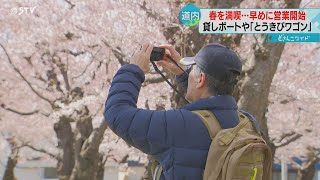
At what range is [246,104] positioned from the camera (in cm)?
662

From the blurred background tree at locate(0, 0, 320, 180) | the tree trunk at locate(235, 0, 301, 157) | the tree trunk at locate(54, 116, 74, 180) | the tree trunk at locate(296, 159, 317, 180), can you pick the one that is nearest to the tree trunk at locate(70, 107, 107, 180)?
Answer: the blurred background tree at locate(0, 0, 320, 180)

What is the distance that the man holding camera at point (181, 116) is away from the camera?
2051mm

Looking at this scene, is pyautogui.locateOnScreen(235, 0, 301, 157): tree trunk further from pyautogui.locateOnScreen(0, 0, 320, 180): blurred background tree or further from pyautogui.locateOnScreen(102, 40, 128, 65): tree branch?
pyautogui.locateOnScreen(102, 40, 128, 65): tree branch

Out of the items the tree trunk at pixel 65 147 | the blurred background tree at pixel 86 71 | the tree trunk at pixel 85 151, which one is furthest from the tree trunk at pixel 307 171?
the tree trunk at pixel 85 151

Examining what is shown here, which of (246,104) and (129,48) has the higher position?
(129,48)

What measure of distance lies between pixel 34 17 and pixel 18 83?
9.60 ft

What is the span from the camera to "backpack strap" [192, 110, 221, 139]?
2.07m

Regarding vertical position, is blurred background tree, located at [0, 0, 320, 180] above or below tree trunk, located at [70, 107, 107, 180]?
above

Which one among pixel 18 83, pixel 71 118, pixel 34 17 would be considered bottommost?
pixel 71 118

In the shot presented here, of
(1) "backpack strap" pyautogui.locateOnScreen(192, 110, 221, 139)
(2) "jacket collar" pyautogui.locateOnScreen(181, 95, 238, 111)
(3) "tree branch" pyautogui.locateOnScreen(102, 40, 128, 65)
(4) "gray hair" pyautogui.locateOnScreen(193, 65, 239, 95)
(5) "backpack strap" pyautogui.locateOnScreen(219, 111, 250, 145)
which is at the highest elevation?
(3) "tree branch" pyautogui.locateOnScreen(102, 40, 128, 65)

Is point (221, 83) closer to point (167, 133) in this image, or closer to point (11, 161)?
point (167, 133)

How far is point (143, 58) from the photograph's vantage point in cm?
225

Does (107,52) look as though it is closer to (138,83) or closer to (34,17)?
(34,17)

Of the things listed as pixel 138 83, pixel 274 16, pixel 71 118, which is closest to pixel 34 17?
pixel 71 118
